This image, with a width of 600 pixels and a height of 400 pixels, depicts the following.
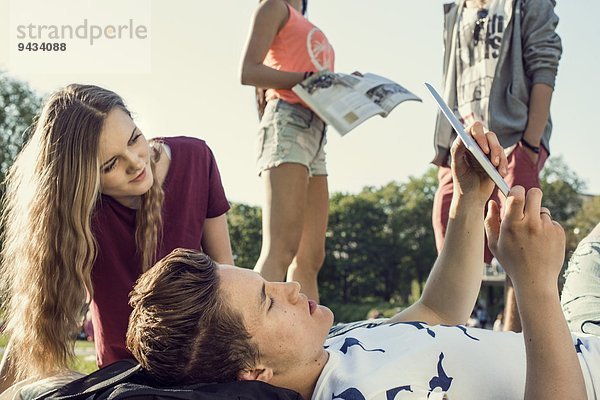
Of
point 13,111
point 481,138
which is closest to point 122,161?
point 481,138

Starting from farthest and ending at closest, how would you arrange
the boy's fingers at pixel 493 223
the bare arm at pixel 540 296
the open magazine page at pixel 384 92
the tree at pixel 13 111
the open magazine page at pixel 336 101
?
the tree at pixel 13 111 → the open magazine page at pixel 384 92 → the open magazine page at pixel 336 101 → the boy's fingers at pixel 493 223 → the bare arm at pixel 540 296

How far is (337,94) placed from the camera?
4648mm

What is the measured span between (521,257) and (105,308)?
6.10 ft

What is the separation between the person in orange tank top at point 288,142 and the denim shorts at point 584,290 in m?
1.75

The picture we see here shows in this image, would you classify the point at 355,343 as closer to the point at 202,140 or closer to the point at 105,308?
the point at 105,308

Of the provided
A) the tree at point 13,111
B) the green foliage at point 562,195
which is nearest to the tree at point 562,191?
the green foliage at point 562,195

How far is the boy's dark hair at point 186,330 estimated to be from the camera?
7.35ft

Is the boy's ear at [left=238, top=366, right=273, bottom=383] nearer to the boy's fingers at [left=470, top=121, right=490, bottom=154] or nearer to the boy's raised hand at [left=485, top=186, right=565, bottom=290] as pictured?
the boy's raised hand at [left=485, top=186, right=565, bottom=290]

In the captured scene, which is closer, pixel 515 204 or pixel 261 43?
pixel 515 204

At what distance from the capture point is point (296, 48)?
16.2 ft

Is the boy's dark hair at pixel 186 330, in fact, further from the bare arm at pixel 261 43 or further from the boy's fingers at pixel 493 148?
the bare arm at pixel 261 43

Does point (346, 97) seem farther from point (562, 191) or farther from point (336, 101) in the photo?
point (562, 191)

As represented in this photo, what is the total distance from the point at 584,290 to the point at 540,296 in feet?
3.55

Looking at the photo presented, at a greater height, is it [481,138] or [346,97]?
[346,97]
